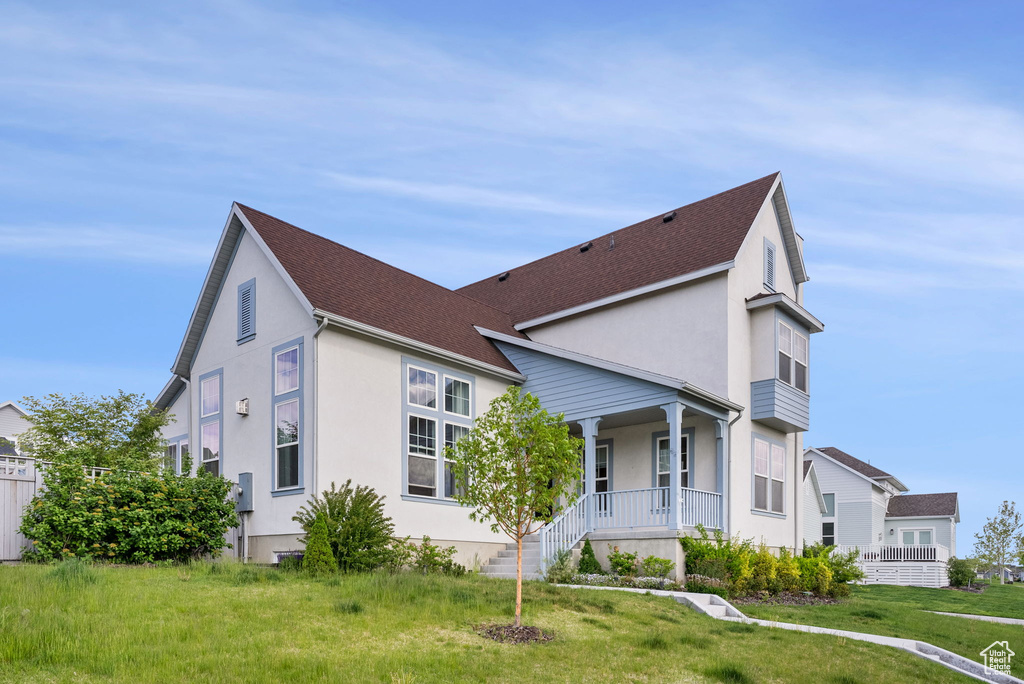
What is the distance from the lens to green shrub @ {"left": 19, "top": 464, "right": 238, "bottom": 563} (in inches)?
551

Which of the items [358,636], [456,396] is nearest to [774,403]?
[456,396]

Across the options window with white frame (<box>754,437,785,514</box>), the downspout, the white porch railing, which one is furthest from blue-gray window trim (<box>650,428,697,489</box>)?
the downspout

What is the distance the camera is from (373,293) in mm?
19344

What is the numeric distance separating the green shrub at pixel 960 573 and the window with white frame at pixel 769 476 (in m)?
17.4

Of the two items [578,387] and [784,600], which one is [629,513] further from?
[784,600]

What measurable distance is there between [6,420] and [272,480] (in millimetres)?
31014

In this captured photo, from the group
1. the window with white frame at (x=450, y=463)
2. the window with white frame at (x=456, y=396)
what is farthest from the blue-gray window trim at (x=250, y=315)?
the window with white frame at (x=450, y=463)

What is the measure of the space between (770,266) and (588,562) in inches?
396

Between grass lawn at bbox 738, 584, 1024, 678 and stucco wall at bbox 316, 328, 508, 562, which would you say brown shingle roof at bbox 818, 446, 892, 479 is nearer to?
grass lawn at bbox 738, 584, 1024, 678

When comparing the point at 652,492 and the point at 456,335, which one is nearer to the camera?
the point at 652,492

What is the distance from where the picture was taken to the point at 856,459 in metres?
49.1

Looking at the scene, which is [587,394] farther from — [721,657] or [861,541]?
[861,541]

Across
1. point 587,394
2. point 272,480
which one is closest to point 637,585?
point 587,394

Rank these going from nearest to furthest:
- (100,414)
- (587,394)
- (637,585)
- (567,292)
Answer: (637,585) → (587,394) → (100,414) → (567,292)
